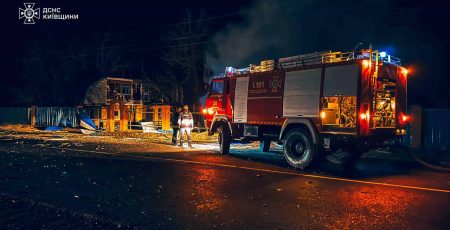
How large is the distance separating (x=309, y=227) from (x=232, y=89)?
8771 mm

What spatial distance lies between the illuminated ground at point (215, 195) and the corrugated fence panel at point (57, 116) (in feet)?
60.8

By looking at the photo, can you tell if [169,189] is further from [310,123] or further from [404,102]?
[404,102]

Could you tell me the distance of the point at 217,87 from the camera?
564 inches

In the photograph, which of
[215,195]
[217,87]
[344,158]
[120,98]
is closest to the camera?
[215,195]

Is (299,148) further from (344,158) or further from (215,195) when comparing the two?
(215,195)

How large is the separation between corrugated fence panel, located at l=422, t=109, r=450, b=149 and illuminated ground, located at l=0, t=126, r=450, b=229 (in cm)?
364

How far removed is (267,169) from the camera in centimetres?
1025

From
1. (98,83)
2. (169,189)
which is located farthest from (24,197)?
(98,83)

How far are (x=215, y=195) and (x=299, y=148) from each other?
4326 millimetres

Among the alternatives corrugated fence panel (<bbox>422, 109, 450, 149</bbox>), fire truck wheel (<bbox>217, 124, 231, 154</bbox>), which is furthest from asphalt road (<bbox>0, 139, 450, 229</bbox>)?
corrugated fence panel (<bbox>422, 109, 450, 149</bbox>)

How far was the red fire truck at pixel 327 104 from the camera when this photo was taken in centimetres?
959

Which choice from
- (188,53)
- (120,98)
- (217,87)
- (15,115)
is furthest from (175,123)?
(15,115)

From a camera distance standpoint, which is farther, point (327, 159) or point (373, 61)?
point (327, 159)

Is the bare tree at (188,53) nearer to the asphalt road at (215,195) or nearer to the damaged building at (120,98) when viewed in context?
the damaged building at (120,98)
